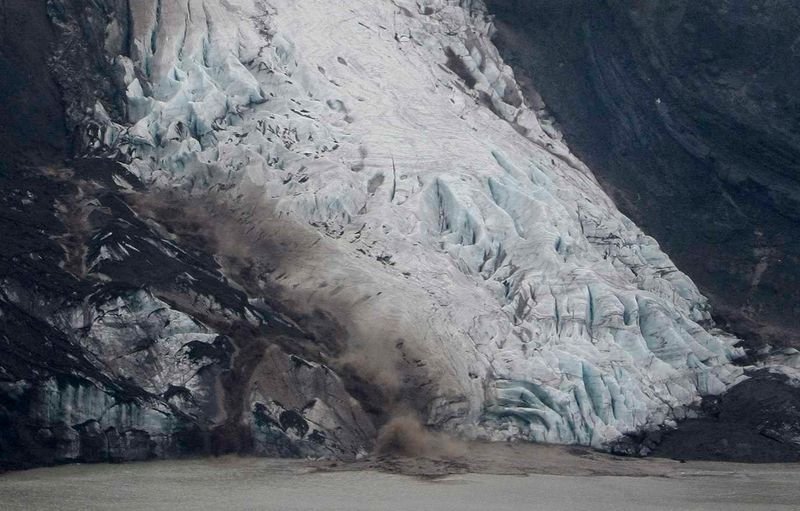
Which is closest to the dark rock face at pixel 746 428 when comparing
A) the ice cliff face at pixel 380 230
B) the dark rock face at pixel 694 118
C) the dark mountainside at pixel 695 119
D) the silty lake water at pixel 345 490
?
the ice cliff face at pixel 380 230

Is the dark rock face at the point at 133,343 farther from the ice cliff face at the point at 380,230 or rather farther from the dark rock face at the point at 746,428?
the dark rock face at the point at 746,428

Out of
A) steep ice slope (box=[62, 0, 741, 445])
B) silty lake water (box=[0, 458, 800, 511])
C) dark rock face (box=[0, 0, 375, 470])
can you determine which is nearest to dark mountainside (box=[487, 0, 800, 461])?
steep ice slope (box=[62, 0, 741, 445])

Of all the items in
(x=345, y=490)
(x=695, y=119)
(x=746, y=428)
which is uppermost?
(x=695, y=119)

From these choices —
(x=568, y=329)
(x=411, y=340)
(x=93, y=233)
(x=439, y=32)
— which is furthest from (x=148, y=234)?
(x=439, y=32)

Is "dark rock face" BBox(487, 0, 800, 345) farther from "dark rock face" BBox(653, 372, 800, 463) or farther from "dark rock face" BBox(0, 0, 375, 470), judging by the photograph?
"dark rock face" BBox(0, 0, 375, 470)

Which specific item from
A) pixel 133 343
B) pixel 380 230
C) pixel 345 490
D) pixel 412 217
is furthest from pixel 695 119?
pixel 133 343

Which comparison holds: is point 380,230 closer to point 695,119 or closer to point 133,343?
point 133,343
